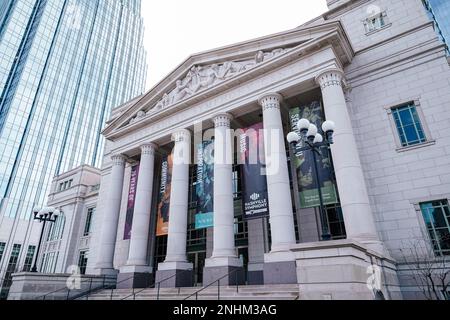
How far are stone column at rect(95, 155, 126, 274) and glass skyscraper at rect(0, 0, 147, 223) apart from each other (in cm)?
5825

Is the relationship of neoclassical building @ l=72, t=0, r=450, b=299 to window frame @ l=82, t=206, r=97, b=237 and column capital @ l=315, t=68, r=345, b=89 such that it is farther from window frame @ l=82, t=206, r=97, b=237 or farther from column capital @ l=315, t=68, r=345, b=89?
window frame @ l=82, t=206, r=97, b=237

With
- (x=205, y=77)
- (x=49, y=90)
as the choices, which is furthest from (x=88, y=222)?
(x=49, y=90)

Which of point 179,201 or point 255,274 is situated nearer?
point 255,274

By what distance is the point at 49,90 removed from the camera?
80.3m

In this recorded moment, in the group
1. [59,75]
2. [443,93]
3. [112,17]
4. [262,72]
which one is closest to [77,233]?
[262,72]

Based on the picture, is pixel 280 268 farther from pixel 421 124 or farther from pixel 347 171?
pixel 421 124

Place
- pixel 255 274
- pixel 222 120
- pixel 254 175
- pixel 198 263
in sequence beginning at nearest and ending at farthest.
Answer: 1. pixel 254 175
2. pixel 255 274
3. pixel 222 120
4. pixel 198 263

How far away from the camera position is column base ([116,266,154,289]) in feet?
59.5

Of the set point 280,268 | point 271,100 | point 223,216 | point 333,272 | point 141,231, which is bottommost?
point 333,272

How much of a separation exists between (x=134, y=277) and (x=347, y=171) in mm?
14121

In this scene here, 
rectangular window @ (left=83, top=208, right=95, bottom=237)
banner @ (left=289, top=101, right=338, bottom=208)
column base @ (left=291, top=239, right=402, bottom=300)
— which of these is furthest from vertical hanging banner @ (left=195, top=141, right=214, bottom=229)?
rectangular window @ (left=83, top=208, right=95, bottom=237)

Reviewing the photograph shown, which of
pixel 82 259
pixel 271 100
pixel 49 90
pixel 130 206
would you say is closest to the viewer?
pixel 271 100
